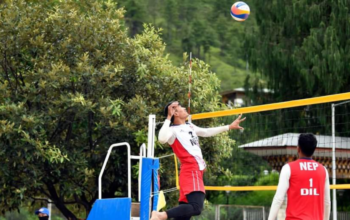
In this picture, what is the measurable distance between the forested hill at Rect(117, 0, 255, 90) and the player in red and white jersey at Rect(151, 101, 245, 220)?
2420 inches

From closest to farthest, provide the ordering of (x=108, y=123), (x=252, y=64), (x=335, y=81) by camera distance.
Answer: (x=108, y=123) < (x=335, y=81) < (x=252, y=64)

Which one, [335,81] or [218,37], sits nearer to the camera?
[335,81]

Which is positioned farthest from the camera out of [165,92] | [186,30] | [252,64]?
[186,30]

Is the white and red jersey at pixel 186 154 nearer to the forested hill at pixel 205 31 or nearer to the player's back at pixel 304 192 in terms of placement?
the player's back at pixel 304 192

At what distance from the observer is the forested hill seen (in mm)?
72062

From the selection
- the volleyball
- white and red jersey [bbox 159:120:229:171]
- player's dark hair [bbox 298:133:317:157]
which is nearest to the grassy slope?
the volleyball

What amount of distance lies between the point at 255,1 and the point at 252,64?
2.84m

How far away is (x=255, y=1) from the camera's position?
2986 cm

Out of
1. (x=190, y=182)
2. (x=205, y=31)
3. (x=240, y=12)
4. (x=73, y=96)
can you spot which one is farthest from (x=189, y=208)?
(x=205, y=31)

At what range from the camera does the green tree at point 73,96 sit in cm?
1279

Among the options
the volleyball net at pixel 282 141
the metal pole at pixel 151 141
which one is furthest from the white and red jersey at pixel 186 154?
the volleyball net at pixel 282 141

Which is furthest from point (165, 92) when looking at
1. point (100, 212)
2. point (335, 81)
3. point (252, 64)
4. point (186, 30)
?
point (186, 30)

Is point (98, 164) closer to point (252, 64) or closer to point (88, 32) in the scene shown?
point (88, 32)

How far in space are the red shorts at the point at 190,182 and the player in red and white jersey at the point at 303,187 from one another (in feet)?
6.12
